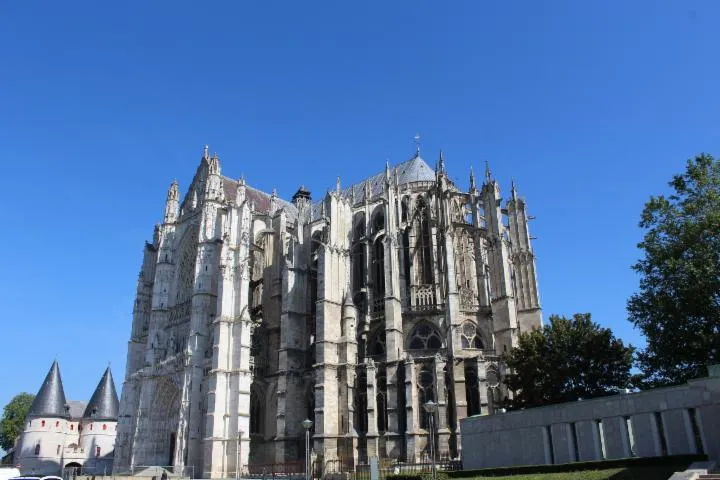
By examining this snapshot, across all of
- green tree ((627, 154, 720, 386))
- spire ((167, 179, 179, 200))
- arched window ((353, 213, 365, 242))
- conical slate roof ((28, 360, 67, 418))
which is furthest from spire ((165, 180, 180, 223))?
green tree ((627, 154, 720, 386))

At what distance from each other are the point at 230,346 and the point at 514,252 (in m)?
21.2

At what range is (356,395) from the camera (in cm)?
4050

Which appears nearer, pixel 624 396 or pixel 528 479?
pixel 528 479

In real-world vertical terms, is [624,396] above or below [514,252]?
below

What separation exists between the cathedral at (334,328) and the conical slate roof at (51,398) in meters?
15.2

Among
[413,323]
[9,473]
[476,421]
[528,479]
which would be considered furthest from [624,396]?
[9,473]

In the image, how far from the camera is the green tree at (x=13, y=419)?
72.4 meters

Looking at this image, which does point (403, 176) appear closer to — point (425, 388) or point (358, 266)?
point (358, 266)

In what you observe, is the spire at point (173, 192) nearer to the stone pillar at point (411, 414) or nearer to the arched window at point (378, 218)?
the arched window at point (378, 218)

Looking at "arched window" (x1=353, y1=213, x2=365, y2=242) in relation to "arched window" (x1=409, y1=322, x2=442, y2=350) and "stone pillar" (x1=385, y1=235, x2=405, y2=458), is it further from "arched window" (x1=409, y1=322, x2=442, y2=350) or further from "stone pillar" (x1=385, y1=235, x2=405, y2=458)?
"arched window" (x1=409, y1=322, x2=442, y2=350)

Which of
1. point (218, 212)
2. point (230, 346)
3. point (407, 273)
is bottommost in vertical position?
point (230, 346)

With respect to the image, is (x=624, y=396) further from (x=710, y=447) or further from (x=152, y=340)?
(x=152, y=340)

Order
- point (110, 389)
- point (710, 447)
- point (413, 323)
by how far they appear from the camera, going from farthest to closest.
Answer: point (110, 389), point (413, 323), point (710, 447)

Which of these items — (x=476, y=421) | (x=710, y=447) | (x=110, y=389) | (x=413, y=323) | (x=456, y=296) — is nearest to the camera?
(x=710, y=447)
